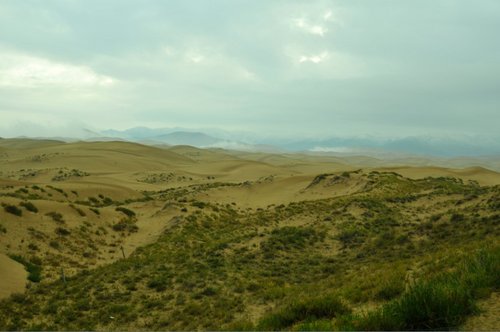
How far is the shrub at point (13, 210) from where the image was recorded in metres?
22.5

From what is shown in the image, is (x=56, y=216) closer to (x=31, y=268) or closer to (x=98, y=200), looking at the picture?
(x=31, y=268)

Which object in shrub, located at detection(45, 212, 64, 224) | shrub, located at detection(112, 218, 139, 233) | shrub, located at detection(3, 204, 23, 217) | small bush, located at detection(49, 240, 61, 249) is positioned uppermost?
shrub, located at detection(3, 204, 23, 217)

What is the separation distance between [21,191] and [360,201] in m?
29.6

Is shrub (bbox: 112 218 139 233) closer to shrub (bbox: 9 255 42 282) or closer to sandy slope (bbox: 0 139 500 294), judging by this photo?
sandy slope (bbox: 0 139 500 294)

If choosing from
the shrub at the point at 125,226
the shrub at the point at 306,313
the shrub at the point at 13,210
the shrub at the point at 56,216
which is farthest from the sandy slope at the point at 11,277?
the shrub at the point at 306,313

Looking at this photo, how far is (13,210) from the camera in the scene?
74.4ft

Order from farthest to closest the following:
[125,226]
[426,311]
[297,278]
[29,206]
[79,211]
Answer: [125,226] → [79,211] → [29,206] → [297,278] → [426,311]

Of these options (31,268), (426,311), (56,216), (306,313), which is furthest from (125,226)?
(426,311)

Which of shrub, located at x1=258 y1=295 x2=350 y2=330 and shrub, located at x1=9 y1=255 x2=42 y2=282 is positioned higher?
shrub, located at x1=258 y1=295 x2=350 y2=330

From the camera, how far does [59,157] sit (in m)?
99.1

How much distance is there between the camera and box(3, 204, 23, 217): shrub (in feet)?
74.0

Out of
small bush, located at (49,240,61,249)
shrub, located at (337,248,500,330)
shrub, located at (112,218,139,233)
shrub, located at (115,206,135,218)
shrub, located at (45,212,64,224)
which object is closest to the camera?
shrub, located at (337,248,500,330)

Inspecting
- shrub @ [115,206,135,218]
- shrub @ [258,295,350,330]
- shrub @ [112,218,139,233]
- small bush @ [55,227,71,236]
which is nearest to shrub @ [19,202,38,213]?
small bush @ [55,227,71,236]

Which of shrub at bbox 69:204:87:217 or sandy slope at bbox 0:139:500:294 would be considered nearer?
sandy slope at bbox 0:139:500:294
